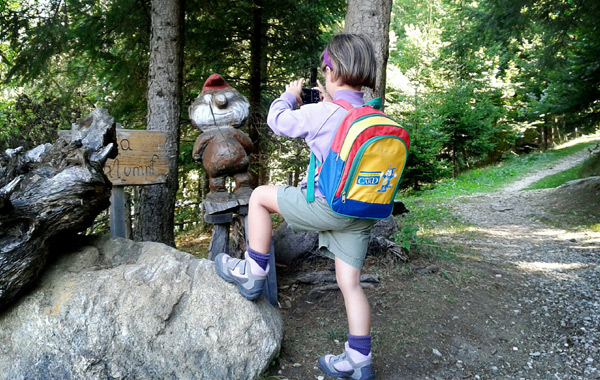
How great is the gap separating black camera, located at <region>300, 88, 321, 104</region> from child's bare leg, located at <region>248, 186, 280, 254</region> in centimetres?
67

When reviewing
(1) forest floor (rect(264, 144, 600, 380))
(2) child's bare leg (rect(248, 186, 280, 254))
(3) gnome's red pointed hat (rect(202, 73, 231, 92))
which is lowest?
(1) forest floor (rect(264, 144, 600, 380))

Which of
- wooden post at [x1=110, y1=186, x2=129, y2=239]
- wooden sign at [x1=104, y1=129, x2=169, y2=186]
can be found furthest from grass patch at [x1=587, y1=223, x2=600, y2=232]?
wooden post at [x1=110, y1=186, x2=129, y2=239]

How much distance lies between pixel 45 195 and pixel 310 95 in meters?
1.70

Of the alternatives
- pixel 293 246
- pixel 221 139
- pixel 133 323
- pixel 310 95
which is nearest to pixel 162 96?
pixel 221 139

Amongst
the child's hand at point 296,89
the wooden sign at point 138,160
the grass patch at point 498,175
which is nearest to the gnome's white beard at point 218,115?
the wooden sign at point 138,160

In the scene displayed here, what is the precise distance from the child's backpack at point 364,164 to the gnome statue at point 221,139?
4.53 ft

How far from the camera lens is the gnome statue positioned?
3.58m

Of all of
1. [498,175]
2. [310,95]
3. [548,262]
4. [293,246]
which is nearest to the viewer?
[310,95]

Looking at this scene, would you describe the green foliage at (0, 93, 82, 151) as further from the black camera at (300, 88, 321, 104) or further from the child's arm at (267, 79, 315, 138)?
the child's arm at (267, 79, 315, 138)

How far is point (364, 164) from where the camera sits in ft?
7.51

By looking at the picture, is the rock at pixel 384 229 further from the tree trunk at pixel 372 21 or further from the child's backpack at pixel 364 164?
the child's backpack at pixel 364 164

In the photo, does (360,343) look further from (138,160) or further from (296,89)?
(138,160)

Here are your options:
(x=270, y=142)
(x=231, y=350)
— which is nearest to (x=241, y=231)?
(x=231, y=350)

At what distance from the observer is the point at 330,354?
286 cm
